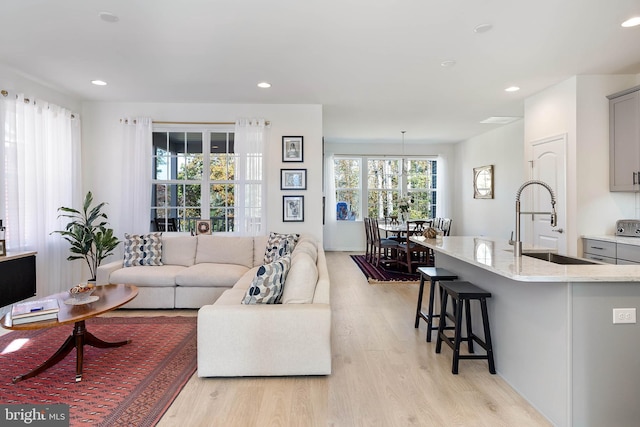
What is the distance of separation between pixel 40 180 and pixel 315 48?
3643 millimetres

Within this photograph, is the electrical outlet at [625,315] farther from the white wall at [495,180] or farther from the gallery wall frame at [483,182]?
the gallery wall frame at [483,182]

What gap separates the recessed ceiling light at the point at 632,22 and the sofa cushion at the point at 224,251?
14.3 ft

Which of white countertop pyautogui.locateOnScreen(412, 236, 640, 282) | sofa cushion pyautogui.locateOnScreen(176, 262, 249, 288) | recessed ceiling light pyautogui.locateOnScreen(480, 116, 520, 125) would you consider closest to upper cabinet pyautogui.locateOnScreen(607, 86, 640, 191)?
white countertop pyautogui.locateOnScreen(412, 236, 640, 282)

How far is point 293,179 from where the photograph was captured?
5.36m

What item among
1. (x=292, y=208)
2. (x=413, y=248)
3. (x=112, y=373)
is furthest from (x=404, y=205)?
(x=112, y=373)

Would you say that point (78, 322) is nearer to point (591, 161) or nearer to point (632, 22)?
point (632, 22)

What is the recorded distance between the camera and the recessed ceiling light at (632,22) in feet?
9.26

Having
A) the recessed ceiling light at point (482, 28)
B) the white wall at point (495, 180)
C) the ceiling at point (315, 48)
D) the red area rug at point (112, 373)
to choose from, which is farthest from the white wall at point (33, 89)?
the white wall at point (495, 180)

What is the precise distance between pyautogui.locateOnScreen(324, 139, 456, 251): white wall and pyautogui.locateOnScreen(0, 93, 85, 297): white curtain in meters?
5.50

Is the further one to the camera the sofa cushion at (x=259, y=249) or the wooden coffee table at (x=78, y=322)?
the sofa cushion at (x=259, y=249)

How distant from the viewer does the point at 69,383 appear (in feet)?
7.96

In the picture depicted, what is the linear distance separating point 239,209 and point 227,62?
7.25 feet

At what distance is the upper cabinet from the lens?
375cm

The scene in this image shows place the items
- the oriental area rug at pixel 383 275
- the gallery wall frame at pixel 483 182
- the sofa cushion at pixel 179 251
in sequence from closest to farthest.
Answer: the sofa cushion at pixel 179 251 → the oriental area rug at pixel 383 275 → the gallery wall frame at pixel 483 182
